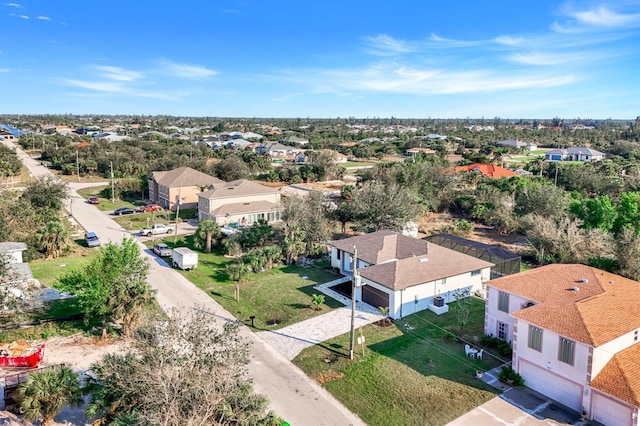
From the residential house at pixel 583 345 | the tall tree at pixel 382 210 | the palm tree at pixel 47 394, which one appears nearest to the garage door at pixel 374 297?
the residential house at pixel 583 345

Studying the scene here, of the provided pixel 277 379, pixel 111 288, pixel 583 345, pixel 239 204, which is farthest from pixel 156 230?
pixel 583 345

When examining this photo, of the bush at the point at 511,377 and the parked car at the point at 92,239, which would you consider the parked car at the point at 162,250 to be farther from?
the bush at the point at 511,377

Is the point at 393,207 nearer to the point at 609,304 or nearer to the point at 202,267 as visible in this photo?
the point at 202,267

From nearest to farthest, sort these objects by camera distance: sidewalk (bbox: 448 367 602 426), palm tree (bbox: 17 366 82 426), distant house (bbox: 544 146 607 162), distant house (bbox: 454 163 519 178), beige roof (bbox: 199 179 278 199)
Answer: palm tree (bbox: 17 366 82 426) → sidewalk (bbox: 448 367 602 426) → beige roof (bbox: 199 179 278 199) → distant house (bbox: 454 163 519 178) → distant house (bbox: 544 146 607 162)

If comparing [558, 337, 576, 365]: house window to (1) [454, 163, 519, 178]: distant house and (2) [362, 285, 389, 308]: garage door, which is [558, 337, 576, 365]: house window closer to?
(2) [362, 285, 389, 308]: garage door

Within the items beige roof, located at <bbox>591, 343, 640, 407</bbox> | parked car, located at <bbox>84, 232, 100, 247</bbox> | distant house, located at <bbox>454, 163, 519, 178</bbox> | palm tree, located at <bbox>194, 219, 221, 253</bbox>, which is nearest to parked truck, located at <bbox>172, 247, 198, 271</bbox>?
palm tree, located at <bbox>194, 219, 221, 253</bbox>

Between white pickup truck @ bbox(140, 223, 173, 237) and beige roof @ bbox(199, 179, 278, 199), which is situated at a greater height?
beige roof @ bbox(199, 179, 278, 199)
